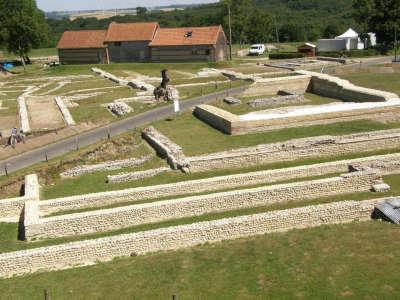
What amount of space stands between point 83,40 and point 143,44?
877 centimetres

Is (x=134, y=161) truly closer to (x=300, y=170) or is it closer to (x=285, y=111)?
(x=300, y=170)

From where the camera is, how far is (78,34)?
60.9 m

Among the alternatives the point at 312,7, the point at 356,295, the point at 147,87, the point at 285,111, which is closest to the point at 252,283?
the point at 356,295

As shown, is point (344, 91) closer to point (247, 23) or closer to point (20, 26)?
point (20, 26)

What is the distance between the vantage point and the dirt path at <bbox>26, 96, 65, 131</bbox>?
28.1 metres

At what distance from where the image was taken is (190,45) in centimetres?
5416

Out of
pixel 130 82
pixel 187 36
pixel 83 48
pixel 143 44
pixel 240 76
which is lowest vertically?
pixel 130 82

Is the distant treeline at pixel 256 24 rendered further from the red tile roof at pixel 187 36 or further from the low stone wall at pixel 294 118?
the low stone wall at pixel 294 118

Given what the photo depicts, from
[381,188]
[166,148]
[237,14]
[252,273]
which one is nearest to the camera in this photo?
[252,273]

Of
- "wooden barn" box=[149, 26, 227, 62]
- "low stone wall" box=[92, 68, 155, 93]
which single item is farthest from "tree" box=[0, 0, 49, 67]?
"wooden barn" box=[149, 26, 227, 62]

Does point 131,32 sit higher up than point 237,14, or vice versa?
point 237,14

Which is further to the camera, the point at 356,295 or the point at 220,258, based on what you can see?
the point at 220,258

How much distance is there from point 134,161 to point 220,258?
350 inches

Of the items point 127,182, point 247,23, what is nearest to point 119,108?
point 127,182
